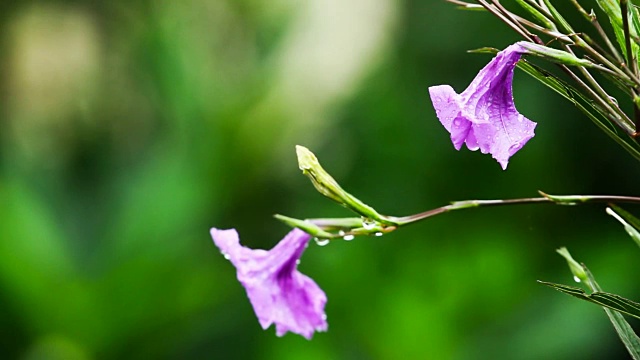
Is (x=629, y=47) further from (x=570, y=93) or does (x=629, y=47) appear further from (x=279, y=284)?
(x=279, y=284)

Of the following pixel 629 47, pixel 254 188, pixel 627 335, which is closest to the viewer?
pixel 629 47

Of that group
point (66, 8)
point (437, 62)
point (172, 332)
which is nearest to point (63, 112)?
point (66, 8)

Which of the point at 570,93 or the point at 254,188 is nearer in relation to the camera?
the point at 570,93

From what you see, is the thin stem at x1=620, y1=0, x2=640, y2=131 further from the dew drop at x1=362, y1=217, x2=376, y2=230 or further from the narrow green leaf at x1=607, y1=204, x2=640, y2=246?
the dew drop at x1=362, y1=217, x2=376, y2=230

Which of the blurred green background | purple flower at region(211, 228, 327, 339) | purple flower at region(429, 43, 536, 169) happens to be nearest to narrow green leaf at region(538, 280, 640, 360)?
purple flower at region(429, 43, 536, 169)

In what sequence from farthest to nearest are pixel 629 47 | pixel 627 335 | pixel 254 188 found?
pixel 254 188 → pixel 627 335 → pixel 629 47

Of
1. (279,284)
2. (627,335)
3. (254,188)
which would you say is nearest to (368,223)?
(279,284)

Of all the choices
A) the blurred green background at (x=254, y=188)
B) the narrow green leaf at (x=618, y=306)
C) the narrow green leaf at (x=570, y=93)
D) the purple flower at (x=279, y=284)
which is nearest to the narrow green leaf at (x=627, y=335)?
the narrow green leaf at (x=618, y=306)

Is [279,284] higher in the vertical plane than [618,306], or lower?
higher
